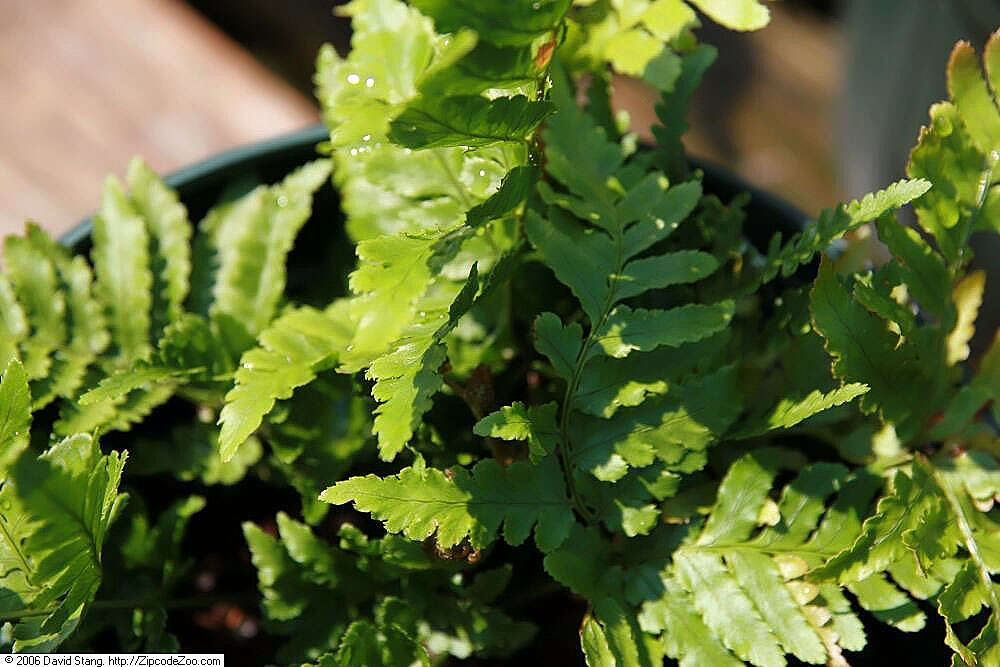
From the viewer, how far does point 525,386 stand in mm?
826

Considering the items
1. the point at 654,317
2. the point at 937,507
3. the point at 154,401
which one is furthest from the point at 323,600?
the point at 937,507

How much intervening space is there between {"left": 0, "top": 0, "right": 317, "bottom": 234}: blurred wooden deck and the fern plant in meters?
0.38

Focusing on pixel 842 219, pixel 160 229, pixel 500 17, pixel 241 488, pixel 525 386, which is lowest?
pixel 241 488

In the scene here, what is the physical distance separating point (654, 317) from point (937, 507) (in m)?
0.22

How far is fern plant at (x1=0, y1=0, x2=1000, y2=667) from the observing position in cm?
59

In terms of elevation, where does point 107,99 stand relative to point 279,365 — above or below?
below

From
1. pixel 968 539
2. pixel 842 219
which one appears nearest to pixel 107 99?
pixel 842 219

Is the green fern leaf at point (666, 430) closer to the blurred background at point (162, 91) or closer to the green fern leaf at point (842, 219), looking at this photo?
the green fern leaf at point (842, 219)

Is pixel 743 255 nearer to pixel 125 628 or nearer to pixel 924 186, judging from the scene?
pixel 924 186

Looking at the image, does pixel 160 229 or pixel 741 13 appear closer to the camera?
pixel 741 13

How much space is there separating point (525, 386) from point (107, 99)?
698 millimetres

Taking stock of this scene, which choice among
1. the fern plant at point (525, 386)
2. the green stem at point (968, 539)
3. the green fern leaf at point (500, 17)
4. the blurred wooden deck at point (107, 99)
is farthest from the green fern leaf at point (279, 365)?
the blurred wooden deck at point (107, 99)

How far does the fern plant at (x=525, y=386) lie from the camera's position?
1.94 ft

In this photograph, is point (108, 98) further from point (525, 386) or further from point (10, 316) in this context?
point (525, 386)
